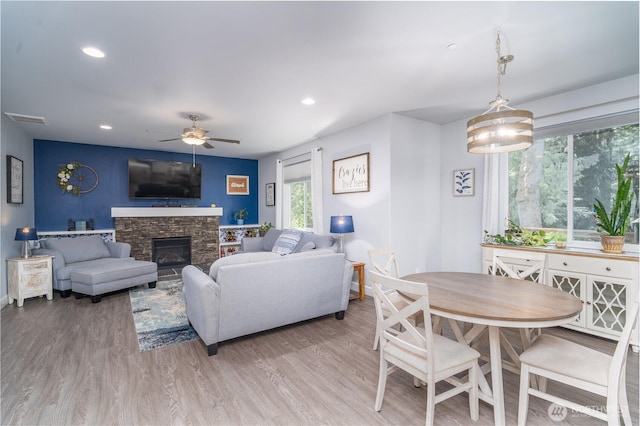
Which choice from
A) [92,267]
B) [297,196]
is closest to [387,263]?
[297,196]

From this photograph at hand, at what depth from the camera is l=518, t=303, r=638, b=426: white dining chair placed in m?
1.50

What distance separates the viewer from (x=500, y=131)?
2098 mm

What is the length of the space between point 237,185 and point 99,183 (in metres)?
2.87

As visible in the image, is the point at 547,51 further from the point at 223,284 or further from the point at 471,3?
the point at 223,284

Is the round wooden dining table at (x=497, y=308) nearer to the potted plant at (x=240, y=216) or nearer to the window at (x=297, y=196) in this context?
the window at (x=297, y=196)

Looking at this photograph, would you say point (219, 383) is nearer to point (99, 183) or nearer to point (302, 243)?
point (302, 243)

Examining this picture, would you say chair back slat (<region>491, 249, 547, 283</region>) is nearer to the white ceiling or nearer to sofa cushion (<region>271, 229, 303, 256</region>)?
the white ceiling

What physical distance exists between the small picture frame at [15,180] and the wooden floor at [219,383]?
1.99m

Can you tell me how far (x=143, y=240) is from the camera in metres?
6.31

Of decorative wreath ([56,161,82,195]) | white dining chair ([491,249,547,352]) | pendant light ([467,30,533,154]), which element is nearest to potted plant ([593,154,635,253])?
white dining chair ([491,249,547,352])

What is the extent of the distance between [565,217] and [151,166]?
7.14 meters

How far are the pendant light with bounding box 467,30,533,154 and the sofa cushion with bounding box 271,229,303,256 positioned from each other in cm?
343

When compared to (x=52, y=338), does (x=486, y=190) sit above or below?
above

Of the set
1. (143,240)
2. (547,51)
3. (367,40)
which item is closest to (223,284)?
(367,40)
